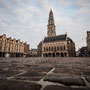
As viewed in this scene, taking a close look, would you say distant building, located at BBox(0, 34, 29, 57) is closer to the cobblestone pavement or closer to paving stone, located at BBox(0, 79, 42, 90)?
the cobblestone pavement

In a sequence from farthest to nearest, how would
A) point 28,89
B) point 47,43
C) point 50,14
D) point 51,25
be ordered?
point 50,14 → point 51,25 → point 47,43 → point 28,89

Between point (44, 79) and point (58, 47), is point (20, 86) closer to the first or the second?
point (44, 79)

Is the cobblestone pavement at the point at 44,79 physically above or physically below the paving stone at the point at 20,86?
below

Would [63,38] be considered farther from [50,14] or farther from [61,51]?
[50,14]

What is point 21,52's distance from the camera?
134 ft

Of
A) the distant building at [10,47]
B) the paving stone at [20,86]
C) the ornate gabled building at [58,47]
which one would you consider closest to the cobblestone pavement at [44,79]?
the paving stone at [20,86]

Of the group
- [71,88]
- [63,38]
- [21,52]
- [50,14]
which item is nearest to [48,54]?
[63,38]

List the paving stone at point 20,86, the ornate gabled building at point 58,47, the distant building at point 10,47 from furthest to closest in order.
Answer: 1. the ornate gabled building at point 58,47
2. the distant building at point 10,47
3. the paving stone at point 20,86

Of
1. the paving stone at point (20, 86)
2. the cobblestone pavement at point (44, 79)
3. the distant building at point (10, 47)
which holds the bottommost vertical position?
the cobblestone pavement at point (44, 79)

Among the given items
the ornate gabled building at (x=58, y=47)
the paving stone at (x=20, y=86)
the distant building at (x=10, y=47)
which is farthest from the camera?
the ornate gabled building at (x=58, y=47)

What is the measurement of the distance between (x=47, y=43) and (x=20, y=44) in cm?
1687

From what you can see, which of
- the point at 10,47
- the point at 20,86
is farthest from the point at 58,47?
the point at 20,86

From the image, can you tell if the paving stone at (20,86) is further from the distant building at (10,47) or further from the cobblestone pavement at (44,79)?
the distant building at (10,47)

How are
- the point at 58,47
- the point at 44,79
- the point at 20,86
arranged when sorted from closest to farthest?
the point at 20,86 < the point at 44,79 < the point at 58,47
